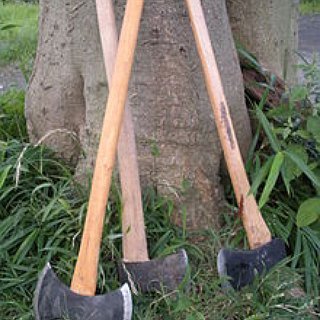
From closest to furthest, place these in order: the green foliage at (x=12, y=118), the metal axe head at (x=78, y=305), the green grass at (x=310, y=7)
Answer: the metal axe head at (x=78, y=305) < the green foliage at (x=12, y=118) < the green grass at (x=310, y=7)

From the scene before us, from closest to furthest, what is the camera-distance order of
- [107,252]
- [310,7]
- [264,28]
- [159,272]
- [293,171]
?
[159,272] → [107,252] → [293,171] → [264,28] → [310,7]

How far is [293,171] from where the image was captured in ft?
8.81

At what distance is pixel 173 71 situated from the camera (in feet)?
8.82

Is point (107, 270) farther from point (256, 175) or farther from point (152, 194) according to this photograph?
point (256, 175)

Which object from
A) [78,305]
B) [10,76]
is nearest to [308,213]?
[78,305]

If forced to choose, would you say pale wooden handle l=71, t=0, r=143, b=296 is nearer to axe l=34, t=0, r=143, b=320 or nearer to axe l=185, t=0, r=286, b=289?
axe l=34, t=0, r=143, b=320

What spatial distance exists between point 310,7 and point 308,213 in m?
8.07

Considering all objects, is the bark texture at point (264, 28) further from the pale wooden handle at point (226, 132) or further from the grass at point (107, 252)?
the grass at point (107, 252)

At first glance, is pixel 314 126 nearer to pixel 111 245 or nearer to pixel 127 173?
pixel 127 173

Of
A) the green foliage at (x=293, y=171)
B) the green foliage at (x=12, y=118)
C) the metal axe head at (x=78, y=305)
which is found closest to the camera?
the metal axe head at (x=78, y=305)

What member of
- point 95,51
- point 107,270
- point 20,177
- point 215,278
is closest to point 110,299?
point 107,270

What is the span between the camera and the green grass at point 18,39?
5176 mm

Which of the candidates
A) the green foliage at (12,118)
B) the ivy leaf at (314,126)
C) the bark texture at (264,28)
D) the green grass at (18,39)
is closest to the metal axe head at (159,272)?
the ivy leaf at (314,126)

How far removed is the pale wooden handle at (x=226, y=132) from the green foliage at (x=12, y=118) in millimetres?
1057
